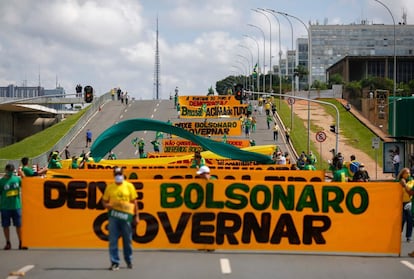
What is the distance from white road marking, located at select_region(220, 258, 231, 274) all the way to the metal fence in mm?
34954

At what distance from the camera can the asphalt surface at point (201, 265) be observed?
40.0ft

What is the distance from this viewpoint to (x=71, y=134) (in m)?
70.0

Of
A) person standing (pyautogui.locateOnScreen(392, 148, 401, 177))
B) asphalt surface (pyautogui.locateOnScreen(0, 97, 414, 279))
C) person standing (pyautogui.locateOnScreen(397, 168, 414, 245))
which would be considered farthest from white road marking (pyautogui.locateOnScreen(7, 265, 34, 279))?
person standing (pyautogui.locateOnScreen(392, 148, 401, 177))

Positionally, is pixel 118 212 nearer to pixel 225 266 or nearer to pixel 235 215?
pixel 225 266

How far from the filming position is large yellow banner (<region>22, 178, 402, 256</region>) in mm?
14758

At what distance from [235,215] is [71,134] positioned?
185 feet

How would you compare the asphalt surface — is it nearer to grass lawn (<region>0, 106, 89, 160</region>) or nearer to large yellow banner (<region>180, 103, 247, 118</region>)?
large yellow banner (<region>180, 103, 247, 118</region>)

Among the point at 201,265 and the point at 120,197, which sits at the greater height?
the point at 120,197

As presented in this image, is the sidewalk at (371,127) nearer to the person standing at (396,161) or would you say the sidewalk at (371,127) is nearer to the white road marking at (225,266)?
the person standing at (396,161)

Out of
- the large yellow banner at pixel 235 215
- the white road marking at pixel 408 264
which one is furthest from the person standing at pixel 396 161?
the white road marking at pixel 408 264

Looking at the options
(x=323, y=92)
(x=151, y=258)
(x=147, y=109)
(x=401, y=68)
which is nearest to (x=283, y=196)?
(x=151, y=258)

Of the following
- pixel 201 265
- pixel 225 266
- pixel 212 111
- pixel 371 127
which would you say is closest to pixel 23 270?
pixel 201 265

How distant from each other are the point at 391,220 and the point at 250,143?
31.6m

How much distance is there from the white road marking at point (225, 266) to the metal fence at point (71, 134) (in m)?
35.0
